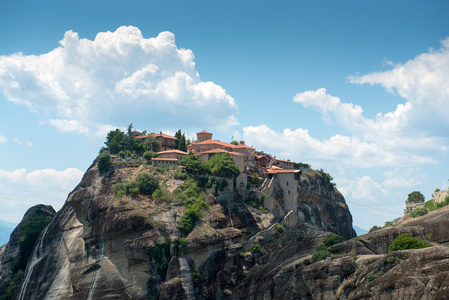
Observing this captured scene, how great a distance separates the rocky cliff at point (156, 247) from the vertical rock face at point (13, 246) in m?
12.4

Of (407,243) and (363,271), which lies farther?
(407,243)

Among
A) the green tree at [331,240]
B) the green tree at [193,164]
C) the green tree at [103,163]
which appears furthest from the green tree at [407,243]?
the green tree at [103,163]

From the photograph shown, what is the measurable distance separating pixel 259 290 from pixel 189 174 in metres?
31.7

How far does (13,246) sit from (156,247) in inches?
1888

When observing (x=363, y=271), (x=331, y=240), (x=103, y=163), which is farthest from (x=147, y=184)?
(x=363, y=271)

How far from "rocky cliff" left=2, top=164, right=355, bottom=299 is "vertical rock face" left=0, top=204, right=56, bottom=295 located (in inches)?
487

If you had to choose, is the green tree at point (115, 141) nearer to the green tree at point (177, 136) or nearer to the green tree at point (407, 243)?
the green tree at point (177, 136)

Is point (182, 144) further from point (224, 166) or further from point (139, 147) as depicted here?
point (224, 166)

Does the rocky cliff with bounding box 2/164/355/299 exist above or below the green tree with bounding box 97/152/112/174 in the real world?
below

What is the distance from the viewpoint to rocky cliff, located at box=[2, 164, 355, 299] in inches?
3051

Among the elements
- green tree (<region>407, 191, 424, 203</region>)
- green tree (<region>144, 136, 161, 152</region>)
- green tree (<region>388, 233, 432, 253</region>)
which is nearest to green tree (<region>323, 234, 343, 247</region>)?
green tree (<region>388, 233, 432, 253</region>)

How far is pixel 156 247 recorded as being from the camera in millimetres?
79000

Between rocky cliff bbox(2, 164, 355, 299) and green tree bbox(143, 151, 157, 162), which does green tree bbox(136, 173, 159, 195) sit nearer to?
rocky cliff bbox(2, 164, 355, 299)

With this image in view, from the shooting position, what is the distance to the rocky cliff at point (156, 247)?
77.5 metres
